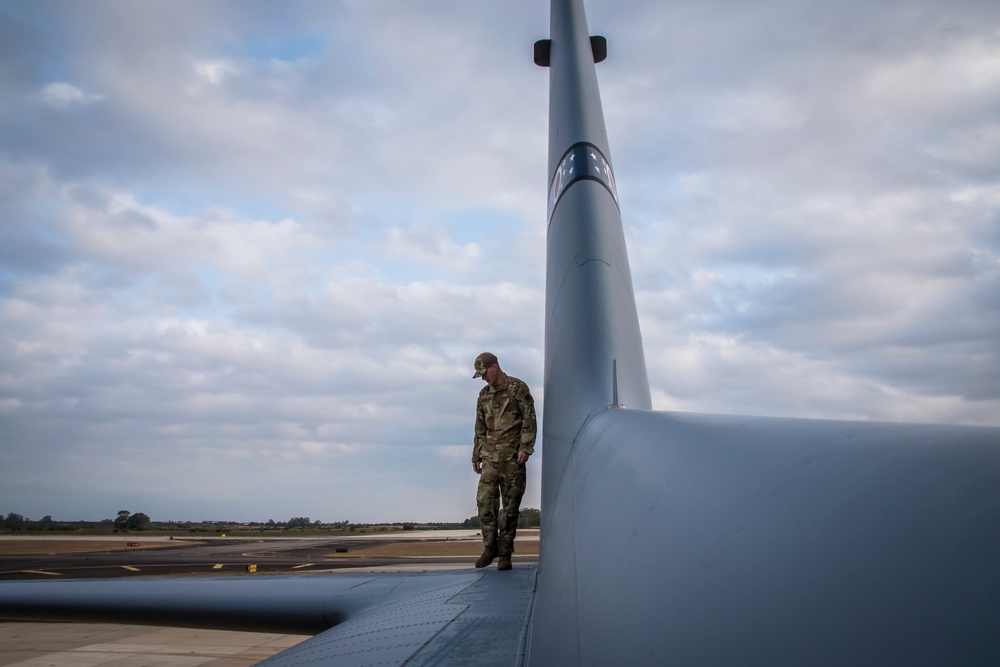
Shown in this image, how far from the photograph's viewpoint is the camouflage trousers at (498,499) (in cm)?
590

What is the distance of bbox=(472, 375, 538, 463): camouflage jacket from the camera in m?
5.93

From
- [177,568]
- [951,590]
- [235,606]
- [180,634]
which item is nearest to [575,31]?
[235,606]

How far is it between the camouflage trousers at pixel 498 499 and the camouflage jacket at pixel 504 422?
0.11 metres

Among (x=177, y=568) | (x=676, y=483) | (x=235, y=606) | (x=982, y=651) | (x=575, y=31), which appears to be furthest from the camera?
(x=177, y=568)

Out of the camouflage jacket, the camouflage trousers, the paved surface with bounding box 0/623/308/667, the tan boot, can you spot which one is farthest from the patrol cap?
the paved surface with bounding box 0/623/308/667

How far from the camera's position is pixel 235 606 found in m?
5.46

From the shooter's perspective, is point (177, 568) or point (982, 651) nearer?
point (982, 651)

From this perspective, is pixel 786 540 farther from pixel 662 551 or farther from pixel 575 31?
pixel 575 31

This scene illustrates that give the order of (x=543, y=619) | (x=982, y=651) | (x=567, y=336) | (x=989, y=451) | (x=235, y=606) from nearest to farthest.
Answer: (x=982, y=651) → (x=989, y=451) → (x=543, y=619) → (x=567, y=336) → (x=235, y=606)

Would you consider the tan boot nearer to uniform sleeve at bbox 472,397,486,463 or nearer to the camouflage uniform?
the camouflage uniform

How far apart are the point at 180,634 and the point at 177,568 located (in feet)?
20.0

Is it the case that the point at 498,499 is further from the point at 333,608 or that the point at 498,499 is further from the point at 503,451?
the point at 333,608

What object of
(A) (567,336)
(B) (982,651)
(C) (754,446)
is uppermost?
(A) (567,336)

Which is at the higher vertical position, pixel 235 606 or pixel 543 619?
pixel 543 619
